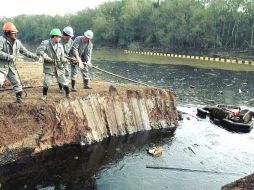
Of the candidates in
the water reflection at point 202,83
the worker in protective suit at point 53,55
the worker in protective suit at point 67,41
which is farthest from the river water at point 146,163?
the water reflection at point 202,83

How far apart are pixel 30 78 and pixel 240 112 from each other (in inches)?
536

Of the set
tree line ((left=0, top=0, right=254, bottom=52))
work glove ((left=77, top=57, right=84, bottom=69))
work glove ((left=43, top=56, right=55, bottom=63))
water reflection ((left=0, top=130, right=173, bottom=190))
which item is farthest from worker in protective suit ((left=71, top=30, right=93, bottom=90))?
tree line ((left=0, top=0, right=254, bottom=52))

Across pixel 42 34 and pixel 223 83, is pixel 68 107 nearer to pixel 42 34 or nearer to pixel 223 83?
pixel 223 83

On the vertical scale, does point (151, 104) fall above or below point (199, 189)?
above

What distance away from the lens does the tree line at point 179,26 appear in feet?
293

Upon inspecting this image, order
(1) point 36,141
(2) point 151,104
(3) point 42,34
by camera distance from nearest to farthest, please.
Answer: (1) point 36,141 → (2) point 151,104 → (3) point 42,34

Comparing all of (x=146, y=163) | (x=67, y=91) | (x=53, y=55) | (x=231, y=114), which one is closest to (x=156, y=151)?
(x=146, y=163)

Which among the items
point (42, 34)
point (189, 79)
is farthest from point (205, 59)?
point (42, 34)

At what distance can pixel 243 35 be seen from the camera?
9012cm

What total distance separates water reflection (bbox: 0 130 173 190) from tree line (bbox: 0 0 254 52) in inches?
2884

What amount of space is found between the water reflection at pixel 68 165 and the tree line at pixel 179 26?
73250mm

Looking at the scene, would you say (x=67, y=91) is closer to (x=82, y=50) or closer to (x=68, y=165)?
Result: (x=82, y=50)

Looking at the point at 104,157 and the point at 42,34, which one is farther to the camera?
the point at 42,34

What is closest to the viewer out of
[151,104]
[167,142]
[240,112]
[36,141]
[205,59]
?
[36,141]
